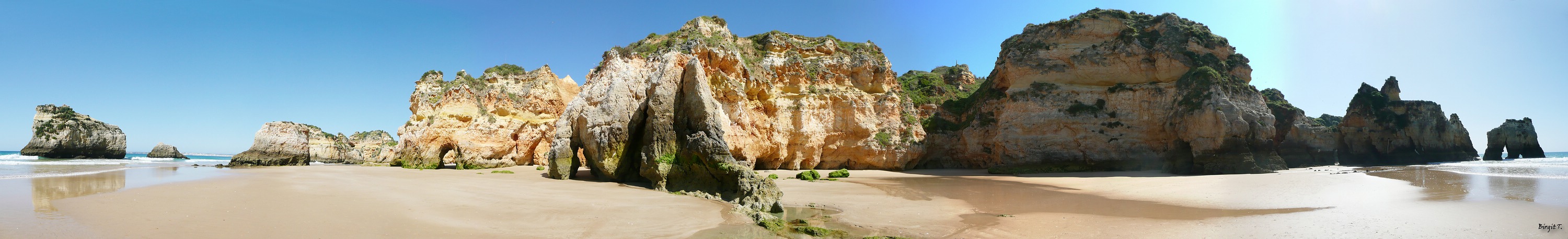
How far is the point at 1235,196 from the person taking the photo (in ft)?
35.0

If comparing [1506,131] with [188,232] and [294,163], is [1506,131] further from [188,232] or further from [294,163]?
[294,163]

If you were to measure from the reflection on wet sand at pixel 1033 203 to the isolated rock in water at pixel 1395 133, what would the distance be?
101ft

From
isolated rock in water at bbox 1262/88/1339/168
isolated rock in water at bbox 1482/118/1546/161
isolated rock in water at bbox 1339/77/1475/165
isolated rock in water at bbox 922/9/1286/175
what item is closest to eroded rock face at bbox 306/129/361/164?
isolated rock in water at bbox 922/9/1286/175

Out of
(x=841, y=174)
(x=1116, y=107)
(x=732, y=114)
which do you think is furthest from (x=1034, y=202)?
(x=1116, y=107)

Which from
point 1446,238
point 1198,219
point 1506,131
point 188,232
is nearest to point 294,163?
point 188,232

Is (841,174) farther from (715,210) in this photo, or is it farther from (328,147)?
(328,147)

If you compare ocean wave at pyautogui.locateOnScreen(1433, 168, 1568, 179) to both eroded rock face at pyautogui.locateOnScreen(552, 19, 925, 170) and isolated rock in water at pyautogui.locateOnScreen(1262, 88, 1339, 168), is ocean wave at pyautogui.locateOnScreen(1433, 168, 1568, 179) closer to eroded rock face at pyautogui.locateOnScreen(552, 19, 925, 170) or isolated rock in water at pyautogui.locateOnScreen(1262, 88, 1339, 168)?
isolated rock in water at pyautogui.locateOnScreen(1262, 88, 1339, 168)

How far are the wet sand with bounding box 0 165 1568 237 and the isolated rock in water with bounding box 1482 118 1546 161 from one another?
1556 inches

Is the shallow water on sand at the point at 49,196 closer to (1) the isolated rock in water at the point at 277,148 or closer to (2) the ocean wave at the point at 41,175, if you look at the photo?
(2) the ocean wave at the point at 41,175

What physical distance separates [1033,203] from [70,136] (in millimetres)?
54289

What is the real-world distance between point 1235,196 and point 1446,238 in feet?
17.1

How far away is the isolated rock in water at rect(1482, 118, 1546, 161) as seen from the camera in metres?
38.4

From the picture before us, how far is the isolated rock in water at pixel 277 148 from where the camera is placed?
26.2 meters

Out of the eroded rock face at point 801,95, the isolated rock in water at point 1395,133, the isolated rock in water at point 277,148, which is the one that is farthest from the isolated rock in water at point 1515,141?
the isolated rock in water at point 277,148
